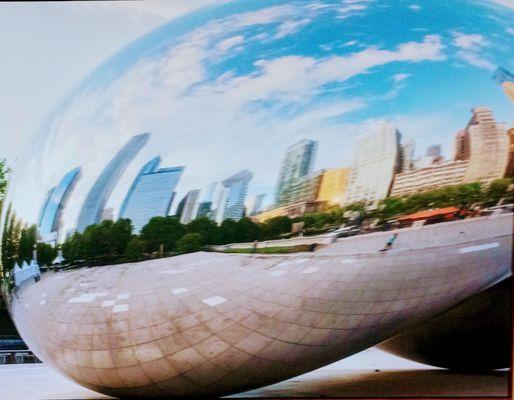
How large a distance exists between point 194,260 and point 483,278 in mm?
1125

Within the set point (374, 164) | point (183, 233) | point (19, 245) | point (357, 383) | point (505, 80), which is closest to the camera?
point (183, 233)

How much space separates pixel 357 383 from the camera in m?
3.39

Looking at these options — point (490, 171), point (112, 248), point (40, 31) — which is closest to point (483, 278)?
point (490, 171)

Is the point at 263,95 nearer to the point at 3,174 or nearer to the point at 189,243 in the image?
the point at 189,243

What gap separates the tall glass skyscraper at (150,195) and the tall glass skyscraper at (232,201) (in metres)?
0.14

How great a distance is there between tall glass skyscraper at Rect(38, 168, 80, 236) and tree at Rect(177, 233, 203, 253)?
40 cm

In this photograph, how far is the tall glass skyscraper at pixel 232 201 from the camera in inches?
99.0

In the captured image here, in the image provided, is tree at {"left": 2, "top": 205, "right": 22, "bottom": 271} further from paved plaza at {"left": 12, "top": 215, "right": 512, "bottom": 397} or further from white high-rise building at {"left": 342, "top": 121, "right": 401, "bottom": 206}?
white high-rise building at {"left": 342, "top": 121, "right": 401, "bottom": 206}

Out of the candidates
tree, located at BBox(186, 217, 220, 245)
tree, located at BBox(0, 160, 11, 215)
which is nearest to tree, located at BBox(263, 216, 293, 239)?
tree, located at BBox(186, 217, 220, 245)

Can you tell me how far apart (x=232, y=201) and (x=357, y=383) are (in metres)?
1.23

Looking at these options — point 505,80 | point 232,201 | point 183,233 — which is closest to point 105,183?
point 183,233

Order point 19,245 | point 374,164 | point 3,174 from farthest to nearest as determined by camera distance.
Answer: point 3,174, point 19,245, point 374,164

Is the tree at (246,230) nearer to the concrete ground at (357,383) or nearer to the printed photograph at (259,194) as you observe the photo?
the printed photograph at (259,194)

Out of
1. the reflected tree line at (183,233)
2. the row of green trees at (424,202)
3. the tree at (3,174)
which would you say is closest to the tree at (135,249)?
the reflected tree line at (183,233)
